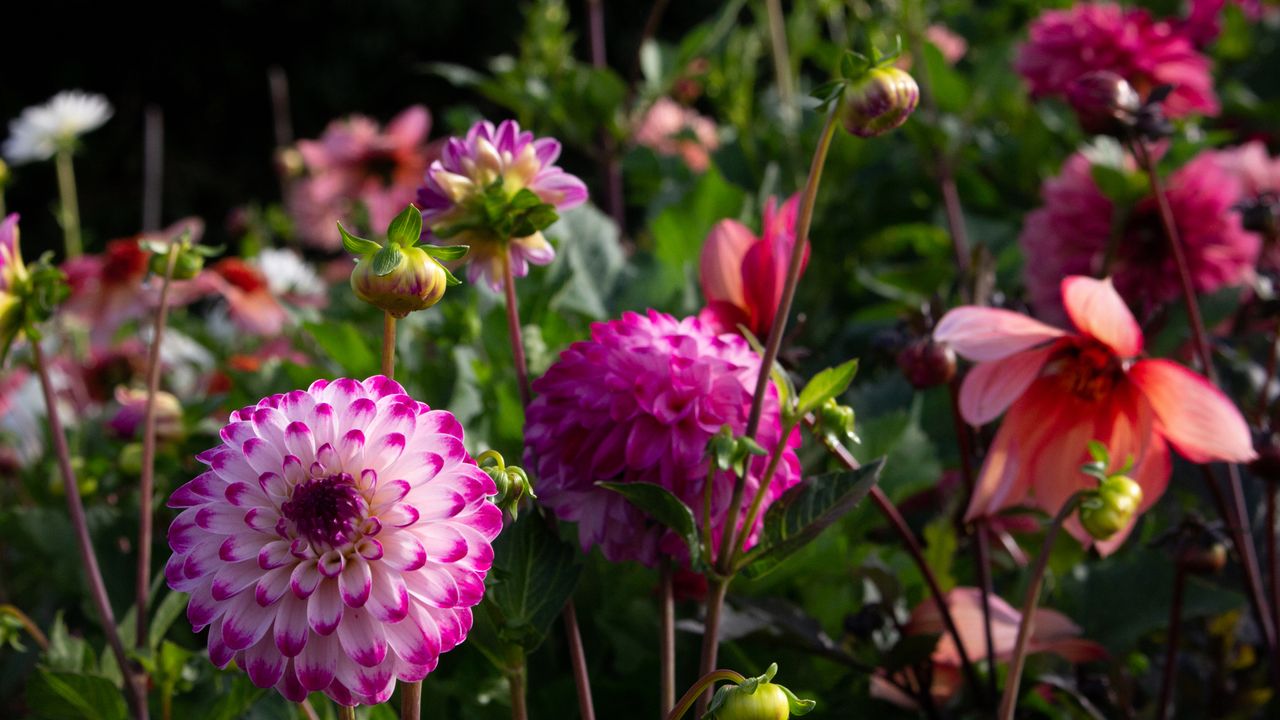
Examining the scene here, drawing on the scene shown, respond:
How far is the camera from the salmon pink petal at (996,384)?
0.59 meters

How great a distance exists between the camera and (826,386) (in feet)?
1.57

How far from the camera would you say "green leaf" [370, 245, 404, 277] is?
0.39 meters

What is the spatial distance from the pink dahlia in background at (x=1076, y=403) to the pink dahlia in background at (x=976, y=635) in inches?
2.5

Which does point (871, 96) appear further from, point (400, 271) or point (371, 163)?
point (371, 163)

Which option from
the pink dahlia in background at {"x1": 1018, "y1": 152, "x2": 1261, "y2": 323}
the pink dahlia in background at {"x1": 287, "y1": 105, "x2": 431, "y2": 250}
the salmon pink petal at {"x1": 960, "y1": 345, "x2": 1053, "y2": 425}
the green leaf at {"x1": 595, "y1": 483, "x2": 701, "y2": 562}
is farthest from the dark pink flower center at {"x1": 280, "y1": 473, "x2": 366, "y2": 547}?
the pink dahlia in background at {"x1": 287, "y1": 105, "x2": 431, "y2": 250}

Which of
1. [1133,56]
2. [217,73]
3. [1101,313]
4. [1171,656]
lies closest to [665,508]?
[1101,313]

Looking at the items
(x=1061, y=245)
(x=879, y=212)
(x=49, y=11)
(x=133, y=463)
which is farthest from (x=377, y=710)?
(x=49, y=11)

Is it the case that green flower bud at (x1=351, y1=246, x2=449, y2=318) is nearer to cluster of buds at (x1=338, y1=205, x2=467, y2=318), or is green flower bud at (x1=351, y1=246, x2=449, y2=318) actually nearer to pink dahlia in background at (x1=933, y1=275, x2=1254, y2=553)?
cluster of buds at (x1=338, y1=205, x2=467, y2=318)

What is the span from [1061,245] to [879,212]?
355mm

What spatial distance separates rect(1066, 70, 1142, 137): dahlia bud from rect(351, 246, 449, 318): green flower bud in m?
0.44

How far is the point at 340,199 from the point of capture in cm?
175

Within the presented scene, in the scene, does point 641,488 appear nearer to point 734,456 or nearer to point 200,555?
point 734,456

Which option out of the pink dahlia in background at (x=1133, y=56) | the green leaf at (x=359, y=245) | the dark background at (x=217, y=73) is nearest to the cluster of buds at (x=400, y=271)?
the green leaf at (x=359, y=245)

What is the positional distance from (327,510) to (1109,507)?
0.31 meters
